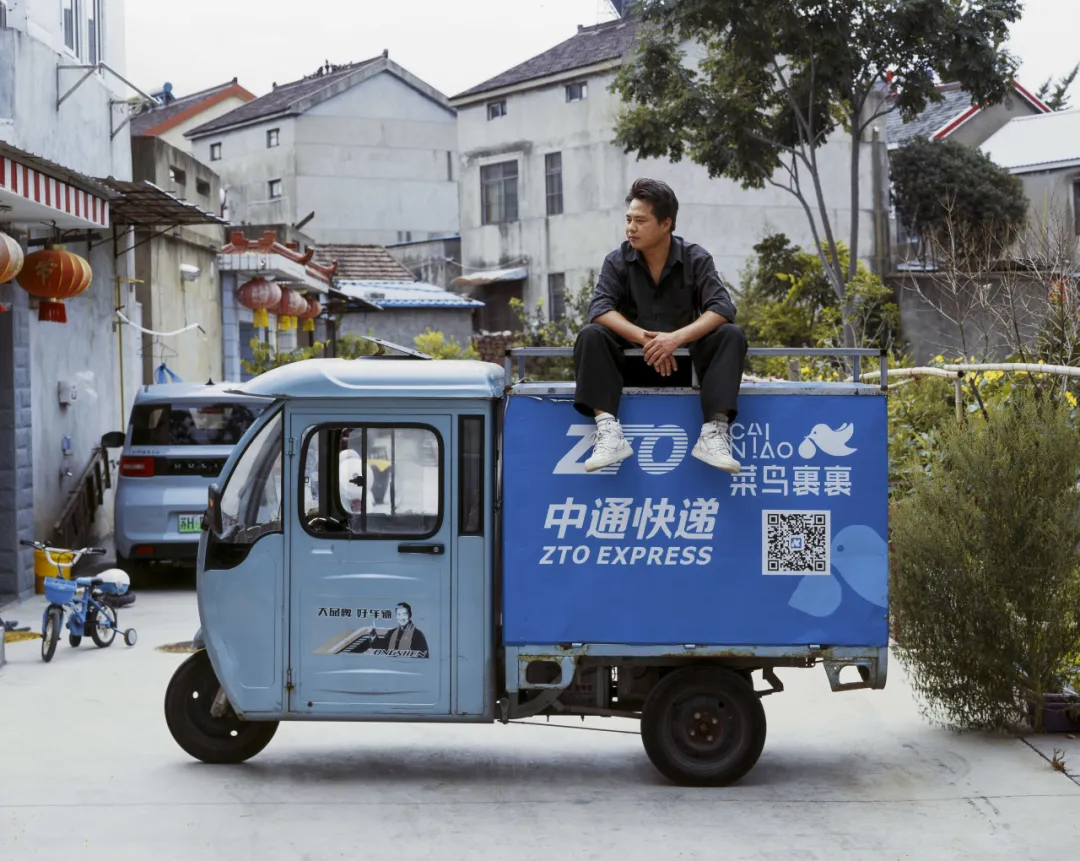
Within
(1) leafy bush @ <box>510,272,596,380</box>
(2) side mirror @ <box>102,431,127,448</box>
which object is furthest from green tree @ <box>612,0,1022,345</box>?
(2) side mirror @ <box>102,431,127,448</box>

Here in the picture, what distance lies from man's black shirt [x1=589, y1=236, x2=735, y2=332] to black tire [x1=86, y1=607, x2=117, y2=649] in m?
5.63

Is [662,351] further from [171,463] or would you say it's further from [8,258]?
[171,463]

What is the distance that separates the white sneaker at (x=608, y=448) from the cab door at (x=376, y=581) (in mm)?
756

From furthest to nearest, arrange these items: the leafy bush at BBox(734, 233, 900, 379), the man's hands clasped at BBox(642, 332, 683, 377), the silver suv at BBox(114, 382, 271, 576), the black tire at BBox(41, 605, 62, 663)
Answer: the leafy bush at BBox(734, 233, 900, 379)
the silver suv at BBox(114, 382, 271, 576)
the black tire at BBox(41, 605, 62, 663)
the man's hands clasped at BBox(642, 332, 683, 377)

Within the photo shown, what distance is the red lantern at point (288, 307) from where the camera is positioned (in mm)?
23312

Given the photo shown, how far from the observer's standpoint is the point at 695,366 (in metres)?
6.85

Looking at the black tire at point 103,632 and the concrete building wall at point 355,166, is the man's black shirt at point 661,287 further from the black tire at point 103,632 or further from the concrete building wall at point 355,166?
the concrete building wall at point 355,166

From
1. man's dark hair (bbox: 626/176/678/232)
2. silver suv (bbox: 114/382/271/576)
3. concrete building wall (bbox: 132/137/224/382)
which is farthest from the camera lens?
concrete building wall (bbox: 132/137/224/382)

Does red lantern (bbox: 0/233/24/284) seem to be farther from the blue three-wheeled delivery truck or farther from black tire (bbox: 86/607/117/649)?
the blue three-wheeled delivery truck

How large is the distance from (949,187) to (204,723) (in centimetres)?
3001

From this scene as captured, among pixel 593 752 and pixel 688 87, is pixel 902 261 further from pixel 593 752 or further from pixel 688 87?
pixel 593 752

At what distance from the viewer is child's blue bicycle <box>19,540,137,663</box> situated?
421 inches

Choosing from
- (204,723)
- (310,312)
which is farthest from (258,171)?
(204,723)

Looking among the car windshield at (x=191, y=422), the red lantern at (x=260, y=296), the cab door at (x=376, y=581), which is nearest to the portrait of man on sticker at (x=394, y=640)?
the cab door at (x=376, y=581)
